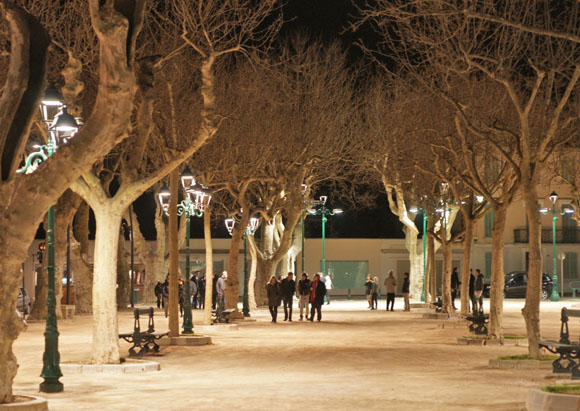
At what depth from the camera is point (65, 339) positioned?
990 inches

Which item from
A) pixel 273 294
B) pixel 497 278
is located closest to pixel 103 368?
pixel 497 278

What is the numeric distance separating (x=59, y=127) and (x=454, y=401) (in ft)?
23.4

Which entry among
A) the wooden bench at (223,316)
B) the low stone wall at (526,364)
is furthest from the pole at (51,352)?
the wooden bench at (223,316)

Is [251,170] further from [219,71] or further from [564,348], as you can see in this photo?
[564,348]

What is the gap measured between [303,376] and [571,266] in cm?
5731

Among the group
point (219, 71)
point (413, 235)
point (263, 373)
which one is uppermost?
point (219, 71)

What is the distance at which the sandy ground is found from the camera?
13031 millimetres

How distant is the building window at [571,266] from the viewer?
229 ft

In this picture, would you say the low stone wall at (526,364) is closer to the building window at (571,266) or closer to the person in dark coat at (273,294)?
the person in dark coat at (273,294)

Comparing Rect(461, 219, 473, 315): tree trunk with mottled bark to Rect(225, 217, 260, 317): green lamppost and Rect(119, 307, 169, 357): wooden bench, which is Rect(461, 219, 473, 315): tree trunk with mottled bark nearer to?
Rect(225, 217, 260, 317): green lamppost

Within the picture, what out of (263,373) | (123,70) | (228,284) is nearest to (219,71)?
(228,284)

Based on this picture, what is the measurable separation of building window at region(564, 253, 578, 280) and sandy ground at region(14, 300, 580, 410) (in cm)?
4365

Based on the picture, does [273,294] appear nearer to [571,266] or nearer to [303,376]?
[303,376]

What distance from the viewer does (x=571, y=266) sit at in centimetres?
7012
